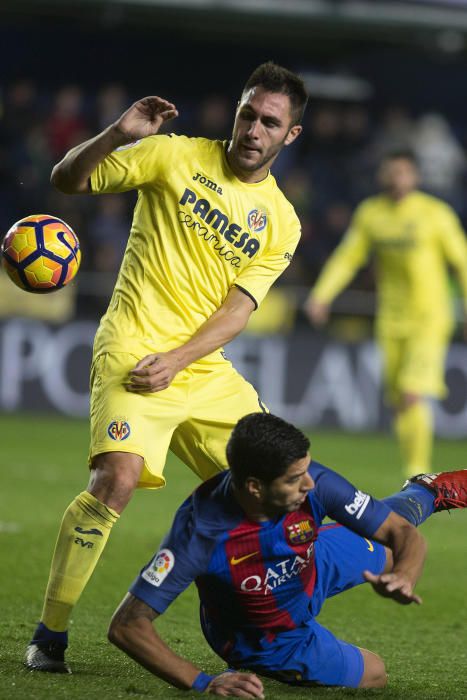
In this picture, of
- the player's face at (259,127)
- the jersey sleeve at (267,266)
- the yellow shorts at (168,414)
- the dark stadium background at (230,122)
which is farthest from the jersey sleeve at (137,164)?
the dark stadium background at (230,122)

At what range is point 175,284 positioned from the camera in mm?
4867

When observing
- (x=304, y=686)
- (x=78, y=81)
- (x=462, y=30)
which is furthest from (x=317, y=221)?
(x=304, y=686)

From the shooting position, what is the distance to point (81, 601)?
18.9 ft

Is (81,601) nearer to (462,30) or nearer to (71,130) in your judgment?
(71,130)

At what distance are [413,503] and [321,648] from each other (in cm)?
65

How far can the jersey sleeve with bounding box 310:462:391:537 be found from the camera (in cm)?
394

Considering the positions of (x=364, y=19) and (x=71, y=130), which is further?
(x=364, y=19)

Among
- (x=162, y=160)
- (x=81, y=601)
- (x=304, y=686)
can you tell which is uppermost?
(x=162, y=160)

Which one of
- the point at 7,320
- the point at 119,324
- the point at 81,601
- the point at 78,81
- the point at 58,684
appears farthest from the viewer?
the point at 78,81

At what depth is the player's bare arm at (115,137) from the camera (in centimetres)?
446

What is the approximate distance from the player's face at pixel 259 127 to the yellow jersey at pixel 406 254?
5739 mm

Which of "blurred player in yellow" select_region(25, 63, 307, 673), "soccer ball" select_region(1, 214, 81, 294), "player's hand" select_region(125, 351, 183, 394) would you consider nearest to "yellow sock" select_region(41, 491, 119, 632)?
"blurred player in yellow" select_region(25, 63, 307, 673)

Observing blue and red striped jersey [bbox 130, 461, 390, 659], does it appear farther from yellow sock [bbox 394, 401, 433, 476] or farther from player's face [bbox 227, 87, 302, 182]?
yellow sock [bbox 394, 401, 433, 476]

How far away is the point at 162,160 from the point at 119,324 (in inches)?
25.5
